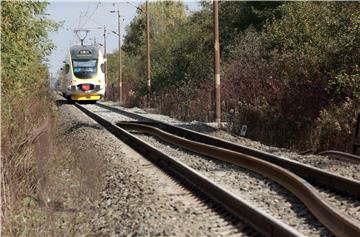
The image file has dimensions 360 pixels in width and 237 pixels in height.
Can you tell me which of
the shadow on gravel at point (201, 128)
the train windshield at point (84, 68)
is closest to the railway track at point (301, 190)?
the shadow on gravel at point (201, 128)

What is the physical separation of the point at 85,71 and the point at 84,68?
20 centimetres

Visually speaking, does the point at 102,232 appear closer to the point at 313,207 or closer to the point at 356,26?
A: the point at 313,207

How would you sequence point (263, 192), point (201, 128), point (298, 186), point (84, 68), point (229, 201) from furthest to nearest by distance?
point (84, 68), point (201, 128), point (263, 192), point (298, 186), point (229, 201)

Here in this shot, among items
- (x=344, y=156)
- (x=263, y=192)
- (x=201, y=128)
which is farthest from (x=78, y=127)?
(x=263, y=192)

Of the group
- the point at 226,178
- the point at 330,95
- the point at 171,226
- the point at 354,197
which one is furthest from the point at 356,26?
the point at 171,226

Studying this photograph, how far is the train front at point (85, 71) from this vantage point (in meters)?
35.7

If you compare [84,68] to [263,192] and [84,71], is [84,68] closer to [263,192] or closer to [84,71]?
[84,71]

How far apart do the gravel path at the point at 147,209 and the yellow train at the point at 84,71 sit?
79.6ft

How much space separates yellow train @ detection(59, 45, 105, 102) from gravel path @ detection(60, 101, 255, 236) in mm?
24250

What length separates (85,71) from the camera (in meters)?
35.7

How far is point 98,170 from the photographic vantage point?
1085 centimetres

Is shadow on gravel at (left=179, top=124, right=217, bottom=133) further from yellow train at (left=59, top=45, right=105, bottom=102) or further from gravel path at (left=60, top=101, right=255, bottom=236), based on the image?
yellow train at (left=59, top=45, right=105, bottom=102)

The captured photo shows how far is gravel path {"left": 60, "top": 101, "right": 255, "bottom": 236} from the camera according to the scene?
661cm

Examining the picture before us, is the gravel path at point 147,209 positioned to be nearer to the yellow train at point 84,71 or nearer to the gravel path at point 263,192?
the gravel path at point 263,192
